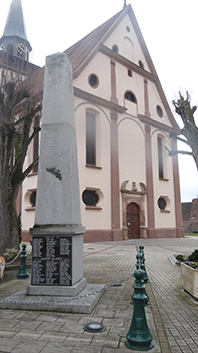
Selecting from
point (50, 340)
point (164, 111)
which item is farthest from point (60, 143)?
point (164, 111)

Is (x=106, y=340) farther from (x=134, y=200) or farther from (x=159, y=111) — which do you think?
(x=159, y=111)

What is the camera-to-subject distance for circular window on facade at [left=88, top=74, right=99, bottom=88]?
793 inches

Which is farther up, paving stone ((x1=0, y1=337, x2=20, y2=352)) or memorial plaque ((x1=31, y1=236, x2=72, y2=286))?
memorial plaque ((x1=31, y1=236, x2=72, y2=286))

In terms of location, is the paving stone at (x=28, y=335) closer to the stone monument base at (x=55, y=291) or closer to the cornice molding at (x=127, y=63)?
the stone monument base at (x=55, y=291)

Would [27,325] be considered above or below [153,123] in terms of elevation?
below

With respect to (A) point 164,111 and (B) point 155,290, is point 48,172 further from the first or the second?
(A) point 164,111

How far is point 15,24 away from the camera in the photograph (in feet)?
104

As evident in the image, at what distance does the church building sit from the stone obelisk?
39.5 ft

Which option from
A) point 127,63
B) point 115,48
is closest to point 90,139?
point 127,63

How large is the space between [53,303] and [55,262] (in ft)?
2.19

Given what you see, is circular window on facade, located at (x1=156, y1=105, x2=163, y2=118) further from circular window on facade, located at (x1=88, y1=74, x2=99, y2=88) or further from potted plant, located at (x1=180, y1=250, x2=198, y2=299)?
potted plant, located at (x1=180, y1=250, x2=198, y2=299)

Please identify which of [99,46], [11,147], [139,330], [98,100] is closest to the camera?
[139,330]

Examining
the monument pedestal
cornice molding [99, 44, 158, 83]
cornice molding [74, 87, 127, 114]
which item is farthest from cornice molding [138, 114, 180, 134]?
the monument pedestal

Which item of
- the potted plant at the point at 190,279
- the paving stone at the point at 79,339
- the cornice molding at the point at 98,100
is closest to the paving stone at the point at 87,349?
the paving stone at the point at 79,339
